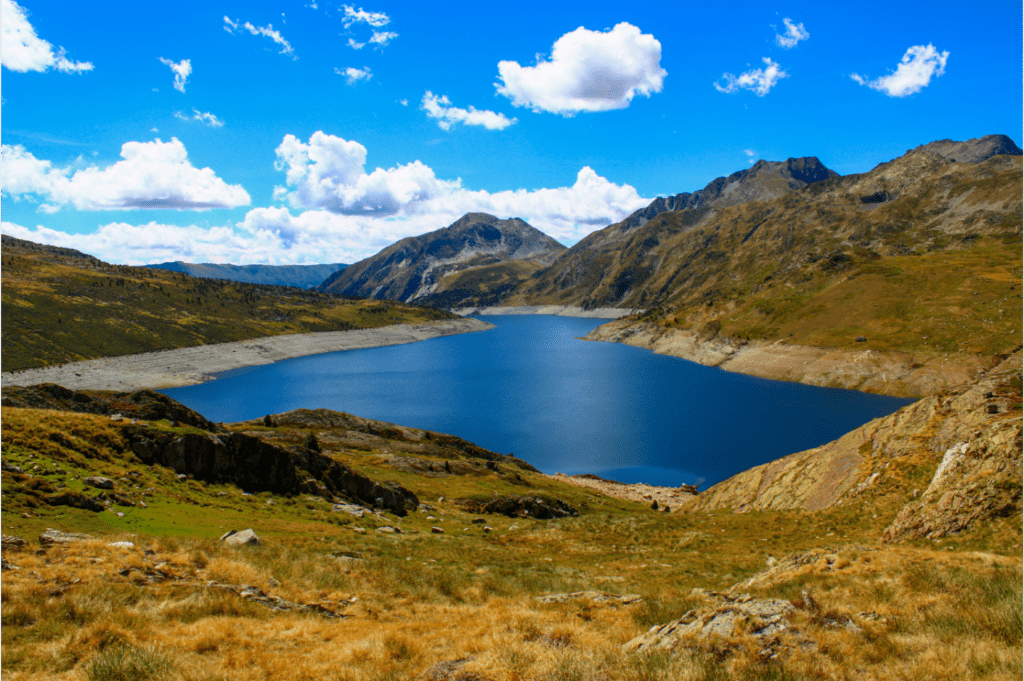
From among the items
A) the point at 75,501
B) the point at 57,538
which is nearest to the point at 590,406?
the point at 75,501

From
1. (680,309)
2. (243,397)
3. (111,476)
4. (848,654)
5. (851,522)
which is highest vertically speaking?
(680,309)

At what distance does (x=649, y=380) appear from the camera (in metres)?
125

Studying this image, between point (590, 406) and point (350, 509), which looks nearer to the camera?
point (350, 509)

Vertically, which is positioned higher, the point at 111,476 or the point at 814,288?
the point at 814,288

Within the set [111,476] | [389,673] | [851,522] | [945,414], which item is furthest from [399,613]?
[945,414]

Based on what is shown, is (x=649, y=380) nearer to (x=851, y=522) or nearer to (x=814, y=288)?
(x=814, y=288)

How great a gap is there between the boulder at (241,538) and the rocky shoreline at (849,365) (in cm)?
9901

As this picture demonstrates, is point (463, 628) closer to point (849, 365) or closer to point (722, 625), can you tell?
point (722, 625)

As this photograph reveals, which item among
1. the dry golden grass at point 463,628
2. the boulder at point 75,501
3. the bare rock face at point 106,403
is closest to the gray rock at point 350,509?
the bare rock face at point 106,403

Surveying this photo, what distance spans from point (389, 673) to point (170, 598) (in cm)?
614

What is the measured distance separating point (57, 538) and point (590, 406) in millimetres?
91086

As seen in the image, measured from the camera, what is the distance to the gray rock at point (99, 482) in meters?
19.1

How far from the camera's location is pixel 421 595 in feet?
49.6

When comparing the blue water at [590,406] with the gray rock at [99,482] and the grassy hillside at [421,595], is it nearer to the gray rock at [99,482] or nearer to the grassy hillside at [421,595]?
the grassy hillside at [421,595]
